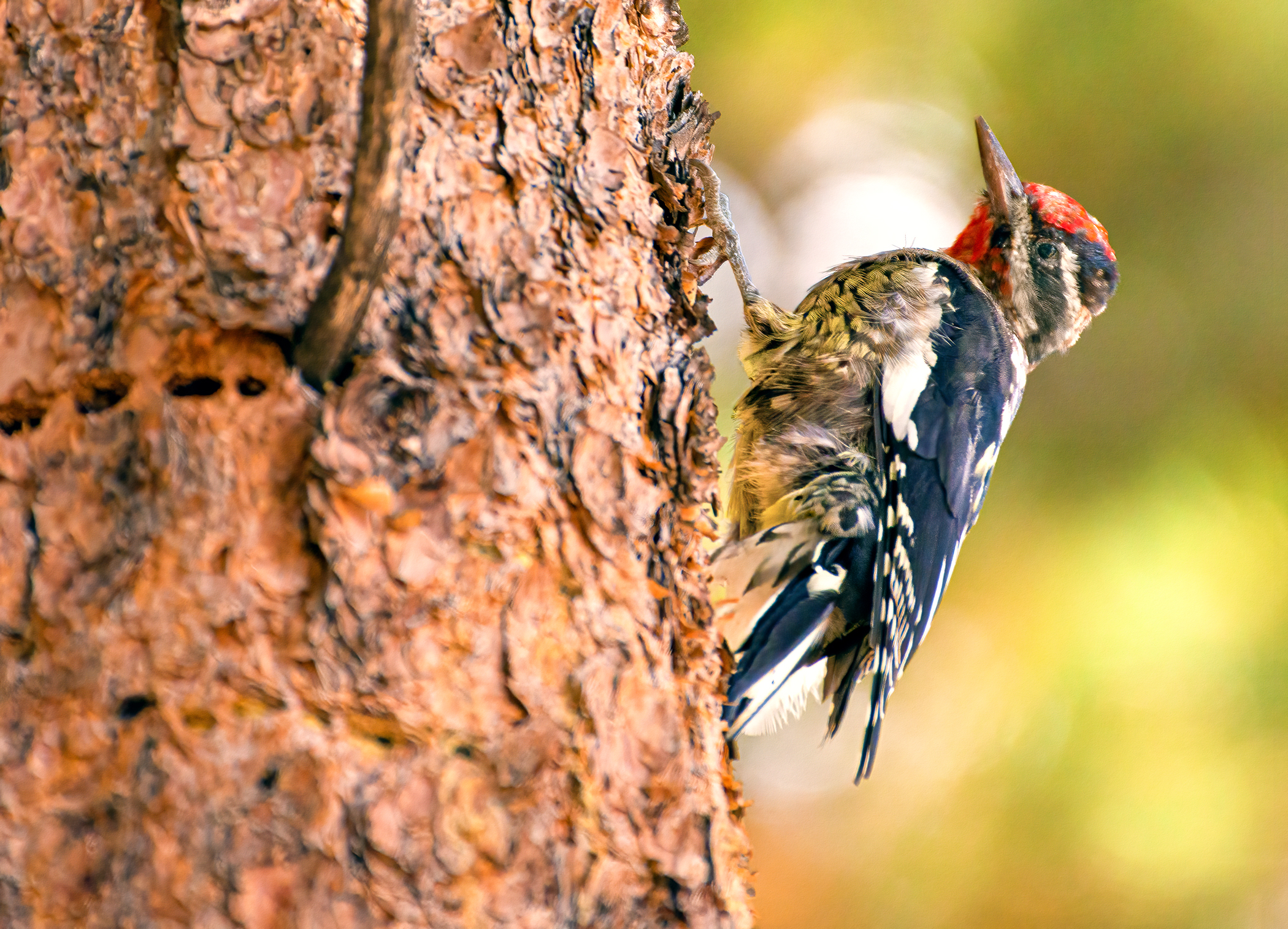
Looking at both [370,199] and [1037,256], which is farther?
[1037,256]

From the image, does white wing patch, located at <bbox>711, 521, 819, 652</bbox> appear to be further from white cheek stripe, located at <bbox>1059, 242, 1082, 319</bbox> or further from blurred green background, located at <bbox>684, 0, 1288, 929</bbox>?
white cheek stripe, located at <bbox>1059, 242, 1082, 319</bbox>

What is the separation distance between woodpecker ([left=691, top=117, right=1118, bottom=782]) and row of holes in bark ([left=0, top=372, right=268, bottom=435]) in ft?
3.53

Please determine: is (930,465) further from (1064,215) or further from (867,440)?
(1064,215)

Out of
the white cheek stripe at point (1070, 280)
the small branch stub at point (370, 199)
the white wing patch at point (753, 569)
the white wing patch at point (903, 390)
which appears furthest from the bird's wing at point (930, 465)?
the small branch stub at point (370, 199)

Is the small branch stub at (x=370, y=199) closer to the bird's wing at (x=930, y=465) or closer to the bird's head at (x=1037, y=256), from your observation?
the bird's wing at (x=930, y=465)

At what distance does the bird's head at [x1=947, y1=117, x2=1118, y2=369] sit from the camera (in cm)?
242

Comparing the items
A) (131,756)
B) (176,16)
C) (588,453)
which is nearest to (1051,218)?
(588,453)

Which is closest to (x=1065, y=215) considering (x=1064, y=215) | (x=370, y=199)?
(x=1064, y=215)

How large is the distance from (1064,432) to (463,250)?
Result: 7.34ft

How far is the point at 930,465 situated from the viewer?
2.12 meters

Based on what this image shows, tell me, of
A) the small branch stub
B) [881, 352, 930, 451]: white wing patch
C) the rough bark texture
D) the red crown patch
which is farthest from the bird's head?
the small branch stub

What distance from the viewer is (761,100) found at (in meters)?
2.94

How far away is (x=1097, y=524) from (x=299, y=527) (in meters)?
2.18

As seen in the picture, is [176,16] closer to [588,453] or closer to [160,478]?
[160,478]
